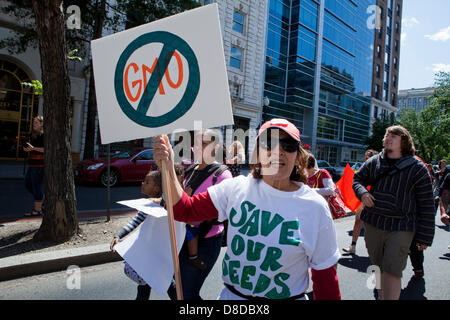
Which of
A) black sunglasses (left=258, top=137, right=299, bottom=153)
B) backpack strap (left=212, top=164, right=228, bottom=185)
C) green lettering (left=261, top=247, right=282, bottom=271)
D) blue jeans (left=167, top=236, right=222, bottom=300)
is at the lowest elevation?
blue jeans (left=167, top=236, right=222, bottom=300)

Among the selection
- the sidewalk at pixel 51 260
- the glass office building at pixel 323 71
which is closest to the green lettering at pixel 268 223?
the sidewalk at pixel 51 260

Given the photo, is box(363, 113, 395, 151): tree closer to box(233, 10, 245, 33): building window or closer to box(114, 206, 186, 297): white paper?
box(233, 10, 245, 33): building window

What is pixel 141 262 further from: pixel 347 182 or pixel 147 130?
pixel 347 182

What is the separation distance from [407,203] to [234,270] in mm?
2076

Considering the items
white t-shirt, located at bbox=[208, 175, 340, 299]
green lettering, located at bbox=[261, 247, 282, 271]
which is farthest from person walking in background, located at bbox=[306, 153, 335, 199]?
green lettering, located at bbox=[261, 247, 282, 271]

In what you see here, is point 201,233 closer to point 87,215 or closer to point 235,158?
point 235,158

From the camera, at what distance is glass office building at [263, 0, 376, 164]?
3020cm

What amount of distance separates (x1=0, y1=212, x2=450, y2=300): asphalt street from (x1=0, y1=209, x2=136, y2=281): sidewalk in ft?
0.33

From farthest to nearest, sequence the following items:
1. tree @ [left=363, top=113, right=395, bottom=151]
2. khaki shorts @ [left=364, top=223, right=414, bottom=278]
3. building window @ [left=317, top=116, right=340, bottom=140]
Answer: tree @ [left=363, top=113, right=395, bottom=151], building window @ [left=317, top=116, right=340, bottom=140], khaki shorts @ [left=364, top=223, right=414, bottom=278]

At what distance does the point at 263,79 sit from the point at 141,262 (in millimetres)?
27511

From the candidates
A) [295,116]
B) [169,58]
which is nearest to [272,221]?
[169,58]

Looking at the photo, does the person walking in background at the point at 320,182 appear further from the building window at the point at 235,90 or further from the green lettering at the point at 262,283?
the building window at the point at 235,90

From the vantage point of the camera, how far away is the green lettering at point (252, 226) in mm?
1536

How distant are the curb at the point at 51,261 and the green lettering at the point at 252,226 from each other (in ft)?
11.2
